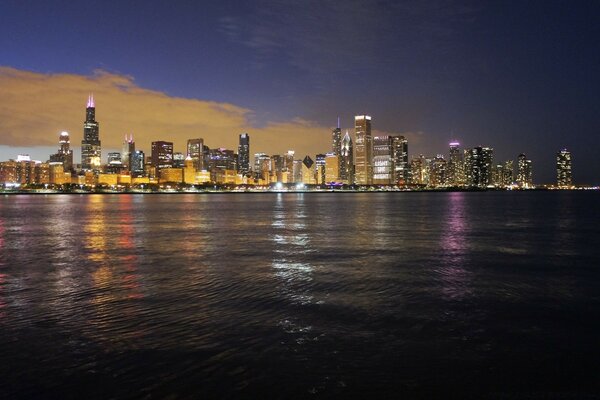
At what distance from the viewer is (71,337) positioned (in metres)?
14.3

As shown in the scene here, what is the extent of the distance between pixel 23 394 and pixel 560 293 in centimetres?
1974

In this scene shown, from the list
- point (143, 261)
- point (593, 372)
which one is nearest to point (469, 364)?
point (593, 372)

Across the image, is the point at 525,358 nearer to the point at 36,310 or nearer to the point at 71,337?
the point at 71,337

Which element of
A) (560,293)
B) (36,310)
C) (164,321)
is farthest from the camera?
(560,293)

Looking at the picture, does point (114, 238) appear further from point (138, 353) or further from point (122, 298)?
point (138, 353)

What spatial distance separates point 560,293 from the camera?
20828mm

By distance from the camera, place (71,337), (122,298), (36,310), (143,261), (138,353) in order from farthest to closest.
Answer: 1. (143,261)
2. (122,298)
3. (36,310)
4. (71,337)
5. (138,353)

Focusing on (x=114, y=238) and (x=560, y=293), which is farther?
(x=114, y=238)

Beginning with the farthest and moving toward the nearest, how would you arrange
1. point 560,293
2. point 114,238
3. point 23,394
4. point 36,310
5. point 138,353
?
point 114,238 → point 560,293 → point 36,310 → point 138,353 → point 23,394

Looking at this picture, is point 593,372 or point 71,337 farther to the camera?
point 71,337

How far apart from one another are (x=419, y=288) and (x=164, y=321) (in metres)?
11.1

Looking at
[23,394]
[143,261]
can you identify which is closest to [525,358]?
[23,394]

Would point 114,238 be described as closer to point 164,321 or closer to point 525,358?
point 164,321

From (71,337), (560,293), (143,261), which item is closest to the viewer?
(71,337)
